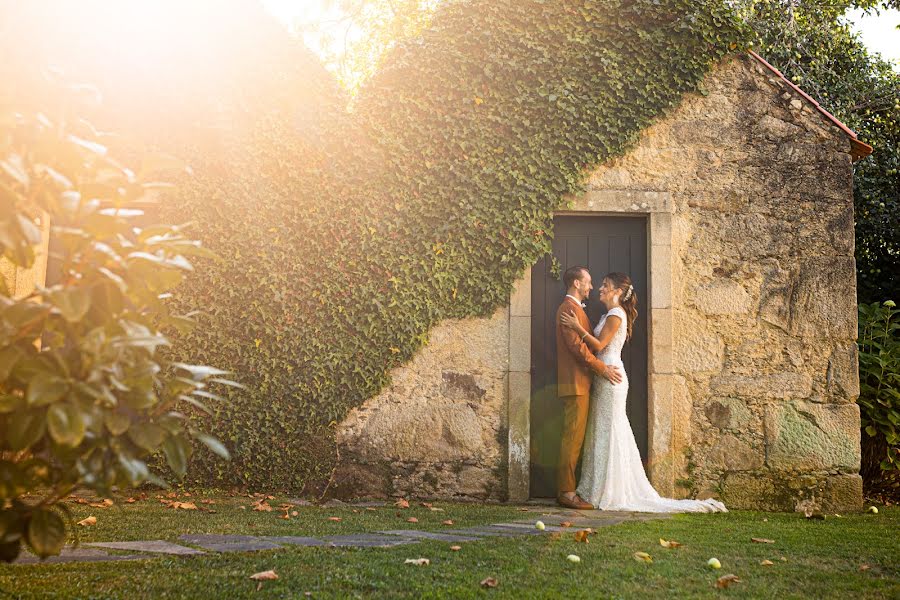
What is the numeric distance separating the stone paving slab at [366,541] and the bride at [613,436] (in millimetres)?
2646

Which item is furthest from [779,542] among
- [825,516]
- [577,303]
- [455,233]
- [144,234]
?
[144,234]

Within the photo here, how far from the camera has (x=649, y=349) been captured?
728 centimetres

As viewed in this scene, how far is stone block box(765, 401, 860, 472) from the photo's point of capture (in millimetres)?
7160

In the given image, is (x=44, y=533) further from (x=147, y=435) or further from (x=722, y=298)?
(x=722, y=298)

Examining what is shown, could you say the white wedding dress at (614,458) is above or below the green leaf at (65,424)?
below

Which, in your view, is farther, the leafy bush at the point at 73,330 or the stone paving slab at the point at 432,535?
the stone paving slab at the point at 432,535

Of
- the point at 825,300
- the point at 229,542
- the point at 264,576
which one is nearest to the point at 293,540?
the point at 229,542

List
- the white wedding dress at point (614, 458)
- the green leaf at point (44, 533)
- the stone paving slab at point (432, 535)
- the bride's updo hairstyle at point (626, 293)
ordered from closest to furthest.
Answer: the green leaf at point (44, 533) < the stone paving slab at point (432, 535) < the white wedding dress at point (614, 458) < the bride's updo hairstyle at point (626, 293)

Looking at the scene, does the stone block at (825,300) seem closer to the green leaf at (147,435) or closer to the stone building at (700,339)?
the stone building at (700,339)

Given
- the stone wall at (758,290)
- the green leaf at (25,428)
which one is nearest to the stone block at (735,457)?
the stone wall at (758,290)

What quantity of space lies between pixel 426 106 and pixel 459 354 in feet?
7.16

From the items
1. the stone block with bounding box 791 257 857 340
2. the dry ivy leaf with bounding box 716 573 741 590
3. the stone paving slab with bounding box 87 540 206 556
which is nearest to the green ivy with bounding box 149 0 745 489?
the stone block with bounding box 791 257 857 340

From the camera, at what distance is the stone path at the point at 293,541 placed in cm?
385

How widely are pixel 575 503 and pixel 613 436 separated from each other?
0.64m
